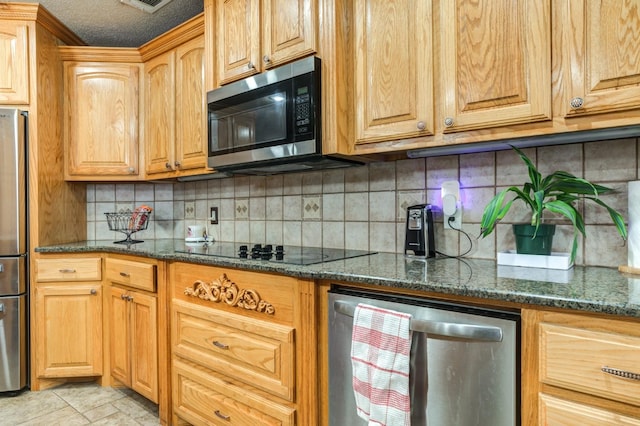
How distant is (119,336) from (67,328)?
38cm

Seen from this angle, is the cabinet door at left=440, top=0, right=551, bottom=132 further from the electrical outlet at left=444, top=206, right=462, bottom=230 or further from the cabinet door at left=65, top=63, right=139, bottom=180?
the cabinet door at left=65, top=63, right=139, bottom=180

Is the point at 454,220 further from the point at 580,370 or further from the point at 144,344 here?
the point at 144,344

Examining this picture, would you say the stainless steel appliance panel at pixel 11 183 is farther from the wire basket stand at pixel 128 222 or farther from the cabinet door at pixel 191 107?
the cabinet door at pixel 191 107

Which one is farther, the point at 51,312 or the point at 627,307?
the point at 51,312

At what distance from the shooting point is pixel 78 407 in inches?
86.2

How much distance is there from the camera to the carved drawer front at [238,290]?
146 cm

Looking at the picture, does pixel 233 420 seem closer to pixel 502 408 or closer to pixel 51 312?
pixel 502 408

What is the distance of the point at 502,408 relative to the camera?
0.99 metres

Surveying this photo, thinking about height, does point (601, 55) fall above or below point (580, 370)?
above

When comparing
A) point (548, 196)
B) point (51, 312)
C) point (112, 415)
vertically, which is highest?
point (548, 196)

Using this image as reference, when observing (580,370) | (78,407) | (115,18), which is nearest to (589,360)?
(580,370)

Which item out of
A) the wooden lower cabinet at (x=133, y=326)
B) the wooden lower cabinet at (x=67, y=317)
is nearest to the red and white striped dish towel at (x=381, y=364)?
the wooden lower cabinet at (x=133, y=326)

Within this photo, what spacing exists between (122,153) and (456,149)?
7.23 ft

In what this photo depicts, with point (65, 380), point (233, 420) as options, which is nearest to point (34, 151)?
point (65, 380)
